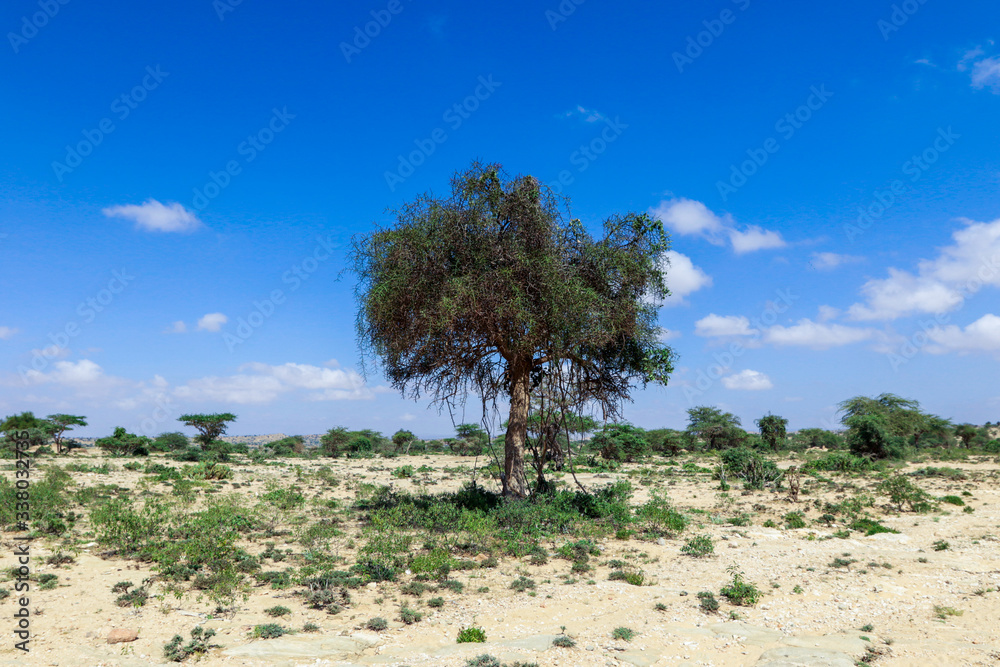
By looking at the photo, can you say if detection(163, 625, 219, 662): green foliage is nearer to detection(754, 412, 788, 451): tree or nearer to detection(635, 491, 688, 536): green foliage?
detection(635, 491, 688, 536): green foliage

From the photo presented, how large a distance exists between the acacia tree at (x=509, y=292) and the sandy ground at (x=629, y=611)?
468 centimetres

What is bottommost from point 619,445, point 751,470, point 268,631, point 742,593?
point 742,593

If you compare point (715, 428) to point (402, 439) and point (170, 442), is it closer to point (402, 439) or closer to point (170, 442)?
point (402, 439)

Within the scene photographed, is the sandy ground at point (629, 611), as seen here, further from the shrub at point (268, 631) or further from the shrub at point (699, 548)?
the shrub at point (699, 548)

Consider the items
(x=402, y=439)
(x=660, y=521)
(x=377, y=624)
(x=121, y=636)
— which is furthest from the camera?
(x=402, y=439)

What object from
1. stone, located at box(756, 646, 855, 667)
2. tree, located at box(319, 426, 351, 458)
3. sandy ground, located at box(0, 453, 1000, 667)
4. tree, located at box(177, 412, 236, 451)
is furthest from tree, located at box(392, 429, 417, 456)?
stone, located at box(756, 646, 855, 667)

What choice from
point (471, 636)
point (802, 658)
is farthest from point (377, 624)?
point (802, 658)

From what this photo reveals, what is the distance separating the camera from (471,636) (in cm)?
752

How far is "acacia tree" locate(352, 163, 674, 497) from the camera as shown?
13922 millimetres

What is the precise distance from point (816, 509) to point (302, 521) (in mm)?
15556

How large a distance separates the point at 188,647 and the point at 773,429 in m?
53.8

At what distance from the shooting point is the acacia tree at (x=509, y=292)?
13.9 m

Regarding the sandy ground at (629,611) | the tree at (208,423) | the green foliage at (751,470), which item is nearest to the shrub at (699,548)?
the sandy ground at (629,611)

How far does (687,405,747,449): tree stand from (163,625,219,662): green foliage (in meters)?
50.1
